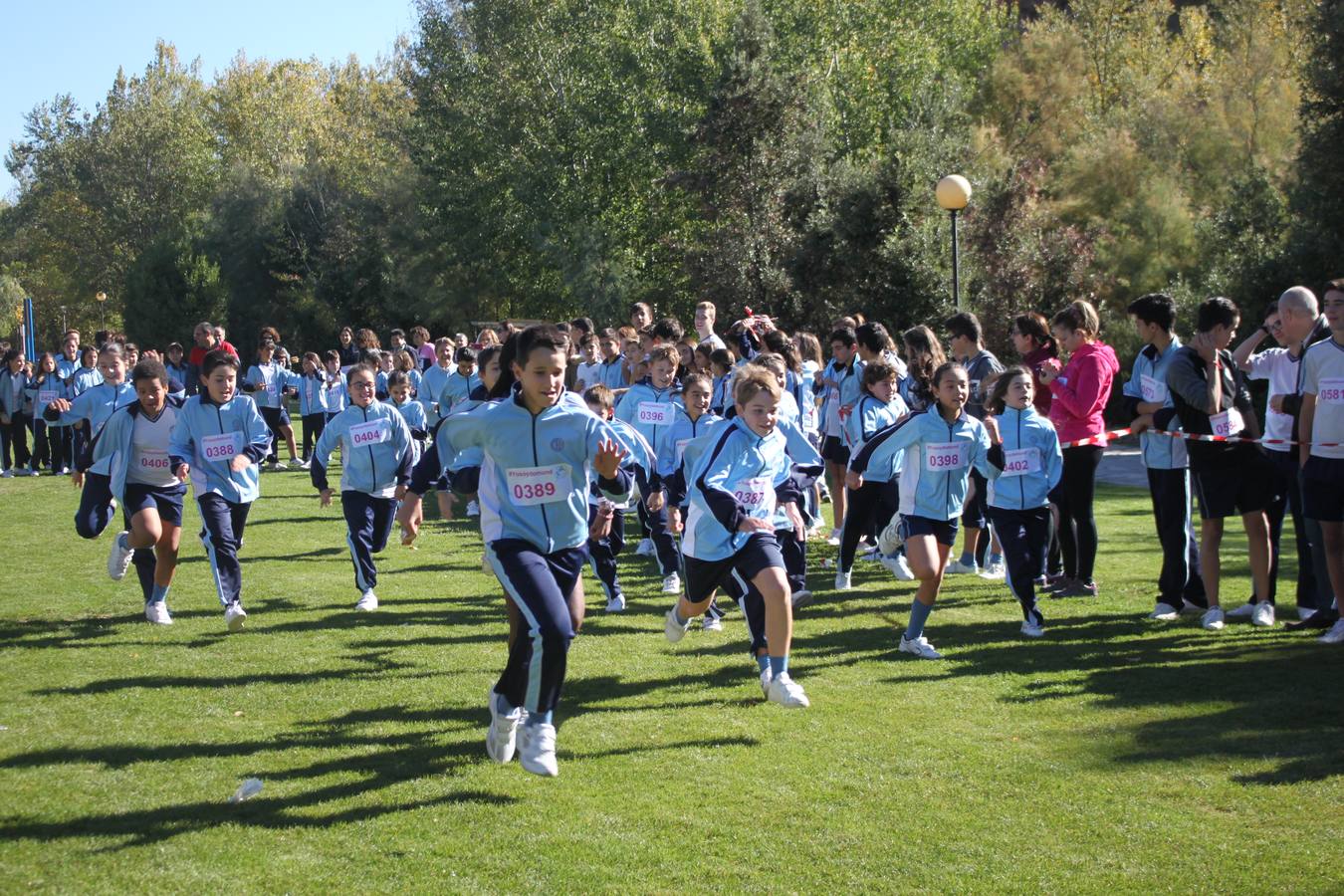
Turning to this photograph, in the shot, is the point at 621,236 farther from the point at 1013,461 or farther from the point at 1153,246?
the point at 1013,461

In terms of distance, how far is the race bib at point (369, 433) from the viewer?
35.6 feet

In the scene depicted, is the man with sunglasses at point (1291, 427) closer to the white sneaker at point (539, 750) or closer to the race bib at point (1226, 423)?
the race bib at point (1226, 423)

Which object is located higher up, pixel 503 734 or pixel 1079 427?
pixel 1079 427

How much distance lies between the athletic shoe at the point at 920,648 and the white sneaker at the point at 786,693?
179cm

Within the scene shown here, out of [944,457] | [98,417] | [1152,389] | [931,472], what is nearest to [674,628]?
[931,472]

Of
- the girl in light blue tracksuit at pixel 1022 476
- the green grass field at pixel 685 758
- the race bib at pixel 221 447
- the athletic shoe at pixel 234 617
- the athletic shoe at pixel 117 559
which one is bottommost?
the green grass field at pixel 685 758

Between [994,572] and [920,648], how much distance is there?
345cm

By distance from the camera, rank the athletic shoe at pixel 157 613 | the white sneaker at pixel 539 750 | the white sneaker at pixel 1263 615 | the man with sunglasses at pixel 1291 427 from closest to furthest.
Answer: the white sneaker at pixel 539 750 < the man with sunglasses at pixel 1291 427 < the white sneaker at pixel 1263 615 < the athletic shoe at pixel 157 613

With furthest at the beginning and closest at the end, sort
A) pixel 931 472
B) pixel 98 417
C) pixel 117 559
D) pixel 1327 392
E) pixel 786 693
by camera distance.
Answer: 1. pixel 98 417
2. pixel 117 559
3. pixel 931 472
4. pixel 1327 392
5. pixel 786 693

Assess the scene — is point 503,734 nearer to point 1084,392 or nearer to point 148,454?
point 148,454

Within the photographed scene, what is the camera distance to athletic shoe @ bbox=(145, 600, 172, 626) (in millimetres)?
10172

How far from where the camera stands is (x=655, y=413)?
11.1 m

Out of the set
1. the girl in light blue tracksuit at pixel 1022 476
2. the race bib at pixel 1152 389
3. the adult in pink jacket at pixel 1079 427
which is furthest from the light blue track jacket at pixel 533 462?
the adult in pink jacket at pixel 1079 427

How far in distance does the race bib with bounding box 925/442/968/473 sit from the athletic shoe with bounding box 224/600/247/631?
530 centimetres
